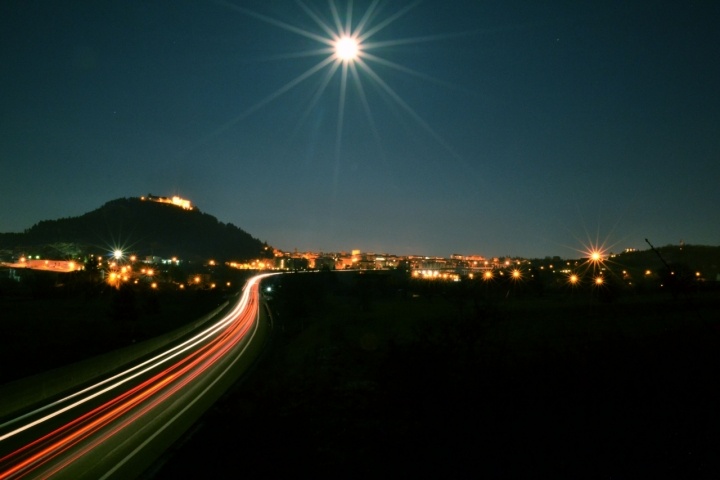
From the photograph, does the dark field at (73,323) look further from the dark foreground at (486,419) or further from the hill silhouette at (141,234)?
the hill silhouette at (141,234)

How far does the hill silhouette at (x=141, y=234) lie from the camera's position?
124062 mm

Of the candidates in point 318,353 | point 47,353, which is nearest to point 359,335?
point 318,353

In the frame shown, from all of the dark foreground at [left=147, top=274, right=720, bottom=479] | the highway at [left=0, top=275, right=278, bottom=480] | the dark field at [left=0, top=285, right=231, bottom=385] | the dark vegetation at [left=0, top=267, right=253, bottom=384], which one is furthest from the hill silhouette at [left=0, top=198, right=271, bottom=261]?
the dark foreground at [left=147, top=274, right=720, bottom=479]

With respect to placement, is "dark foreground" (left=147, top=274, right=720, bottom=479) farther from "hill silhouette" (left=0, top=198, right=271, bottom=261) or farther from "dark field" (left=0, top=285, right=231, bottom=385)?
"hill silhouette" (left=0, top=198, right=271, bottom=261)

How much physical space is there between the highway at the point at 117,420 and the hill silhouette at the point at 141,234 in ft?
338

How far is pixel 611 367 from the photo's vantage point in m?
8.99

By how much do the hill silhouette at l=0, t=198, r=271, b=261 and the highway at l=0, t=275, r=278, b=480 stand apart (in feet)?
338

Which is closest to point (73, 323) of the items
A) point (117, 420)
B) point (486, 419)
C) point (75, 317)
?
point (75, 317)

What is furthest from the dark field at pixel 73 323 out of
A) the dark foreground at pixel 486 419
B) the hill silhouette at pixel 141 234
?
the hill silhouette at pixel 141 234

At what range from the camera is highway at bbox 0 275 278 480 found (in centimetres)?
934

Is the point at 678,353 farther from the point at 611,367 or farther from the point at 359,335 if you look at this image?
the point at 359,335

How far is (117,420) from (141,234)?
136m

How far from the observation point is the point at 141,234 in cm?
13475

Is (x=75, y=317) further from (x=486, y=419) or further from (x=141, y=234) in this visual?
(x=141, y=234)
